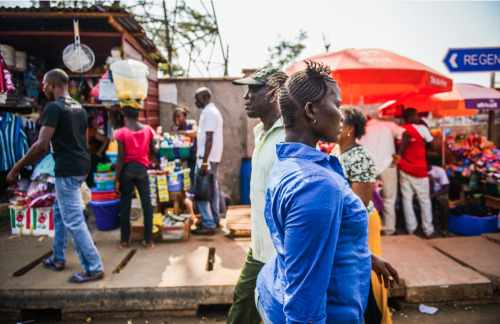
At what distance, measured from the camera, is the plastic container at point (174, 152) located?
5.08 meters

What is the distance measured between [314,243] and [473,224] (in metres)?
5.61

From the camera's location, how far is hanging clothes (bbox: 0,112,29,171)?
17.1 ft

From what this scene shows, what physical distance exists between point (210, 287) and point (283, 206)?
253 cm

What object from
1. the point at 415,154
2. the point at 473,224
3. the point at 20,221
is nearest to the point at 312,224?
the point at 415,154

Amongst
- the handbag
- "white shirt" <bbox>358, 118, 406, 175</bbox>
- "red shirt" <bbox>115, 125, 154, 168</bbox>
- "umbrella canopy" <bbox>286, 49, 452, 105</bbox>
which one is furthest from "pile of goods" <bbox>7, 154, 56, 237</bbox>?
"white shirt" <bbox>358, 118, 406, 175</bbox>

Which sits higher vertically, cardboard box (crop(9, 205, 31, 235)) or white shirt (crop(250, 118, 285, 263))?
white shirt (crop(250, 118, 285, 263))

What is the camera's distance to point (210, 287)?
3309 millimetres

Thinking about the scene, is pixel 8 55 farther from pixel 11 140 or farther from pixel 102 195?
pixel 102 195

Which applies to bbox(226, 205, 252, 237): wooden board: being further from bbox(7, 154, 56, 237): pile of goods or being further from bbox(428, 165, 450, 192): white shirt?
bbox(428, 165, 450, 192): white shirt

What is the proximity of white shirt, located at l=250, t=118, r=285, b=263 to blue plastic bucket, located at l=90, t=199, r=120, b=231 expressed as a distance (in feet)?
11.8

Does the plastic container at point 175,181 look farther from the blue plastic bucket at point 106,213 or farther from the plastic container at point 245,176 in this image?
the plastic container at point 245,176

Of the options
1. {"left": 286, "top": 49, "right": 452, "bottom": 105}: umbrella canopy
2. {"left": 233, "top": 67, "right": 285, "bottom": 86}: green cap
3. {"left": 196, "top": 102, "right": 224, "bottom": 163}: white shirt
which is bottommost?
{"left": 196, "top": 102, "right": 224, "bottom": 163}: white shirt

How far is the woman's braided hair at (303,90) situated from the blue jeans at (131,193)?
3.40 meters

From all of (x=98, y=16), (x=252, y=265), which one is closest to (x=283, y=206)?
(x=252, y=265)
